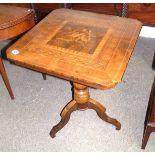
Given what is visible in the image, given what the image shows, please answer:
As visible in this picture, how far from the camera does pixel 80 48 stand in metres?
1.26

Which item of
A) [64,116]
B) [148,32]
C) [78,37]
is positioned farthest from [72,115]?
[148,32]

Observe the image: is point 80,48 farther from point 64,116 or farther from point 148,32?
point 148,32

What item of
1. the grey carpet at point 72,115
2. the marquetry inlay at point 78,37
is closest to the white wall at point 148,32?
the grey carpet at point 72,115

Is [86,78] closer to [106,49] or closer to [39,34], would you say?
[106,49]

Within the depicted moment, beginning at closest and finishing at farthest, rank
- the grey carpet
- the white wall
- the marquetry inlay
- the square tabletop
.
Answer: the square tabletop, the marquetry inlay, the grey carpet, the white wall

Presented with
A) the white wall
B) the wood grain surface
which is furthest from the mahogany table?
the white wall

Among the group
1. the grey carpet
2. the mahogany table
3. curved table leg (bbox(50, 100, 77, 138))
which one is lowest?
the grey carpet

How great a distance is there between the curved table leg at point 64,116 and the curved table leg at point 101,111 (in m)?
0.12

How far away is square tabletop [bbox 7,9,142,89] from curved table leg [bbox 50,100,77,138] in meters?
0.49

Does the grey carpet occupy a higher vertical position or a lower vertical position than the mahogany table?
lower

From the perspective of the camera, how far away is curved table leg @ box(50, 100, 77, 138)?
1.61 metres

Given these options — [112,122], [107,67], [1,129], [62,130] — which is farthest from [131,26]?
[1,129]

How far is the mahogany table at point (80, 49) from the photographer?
1106 mm

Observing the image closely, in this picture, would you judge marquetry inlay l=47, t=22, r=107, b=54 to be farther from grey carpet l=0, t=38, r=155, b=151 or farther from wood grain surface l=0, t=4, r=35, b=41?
grey carpet l=0, t=38, r=155, b=151
